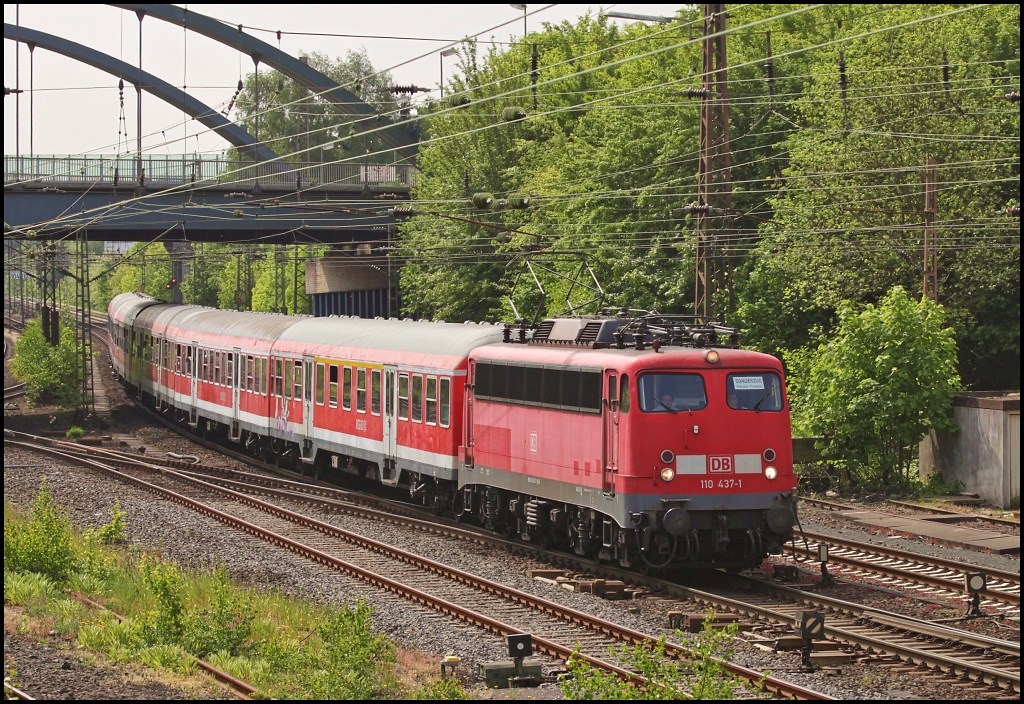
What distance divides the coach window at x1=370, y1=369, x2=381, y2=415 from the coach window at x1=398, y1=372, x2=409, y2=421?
119 centimetres

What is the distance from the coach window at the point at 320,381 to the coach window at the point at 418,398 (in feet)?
18.8

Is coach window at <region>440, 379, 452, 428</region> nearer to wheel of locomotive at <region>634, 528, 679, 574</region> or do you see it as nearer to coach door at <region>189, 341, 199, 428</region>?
wheel of locomotive at <region>634, 528, 679, 574</region>

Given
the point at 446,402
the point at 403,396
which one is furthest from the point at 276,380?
the point at 446,402

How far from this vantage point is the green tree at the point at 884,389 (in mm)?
29078

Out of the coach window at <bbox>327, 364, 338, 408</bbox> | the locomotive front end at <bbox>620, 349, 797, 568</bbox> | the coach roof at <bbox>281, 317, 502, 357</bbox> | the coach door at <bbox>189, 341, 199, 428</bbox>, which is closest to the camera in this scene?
the locomotive front end at <bbox>620, 349, 797, 568</bbox>

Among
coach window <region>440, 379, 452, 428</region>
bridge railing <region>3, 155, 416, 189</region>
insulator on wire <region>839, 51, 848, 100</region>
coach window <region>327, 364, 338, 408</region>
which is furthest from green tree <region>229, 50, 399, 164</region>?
coach window <region>440, 379, 452, 428</region>

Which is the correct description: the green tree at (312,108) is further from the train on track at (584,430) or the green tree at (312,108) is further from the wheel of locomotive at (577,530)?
the wheel of locomotive at (577,530)

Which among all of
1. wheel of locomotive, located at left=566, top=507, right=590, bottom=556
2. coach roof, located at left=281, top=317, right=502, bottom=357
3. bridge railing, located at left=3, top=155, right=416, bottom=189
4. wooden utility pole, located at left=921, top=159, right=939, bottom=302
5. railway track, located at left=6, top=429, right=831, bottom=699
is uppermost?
bridge railing, located at left=3, top=155, right=416, bottom=189

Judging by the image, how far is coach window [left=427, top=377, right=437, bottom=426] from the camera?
2472 centimetres

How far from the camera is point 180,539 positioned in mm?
23766

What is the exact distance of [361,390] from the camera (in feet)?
94.4

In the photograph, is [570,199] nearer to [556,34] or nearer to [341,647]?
[556,34]

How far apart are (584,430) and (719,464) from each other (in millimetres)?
1942

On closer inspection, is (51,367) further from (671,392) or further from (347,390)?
(671,392)
